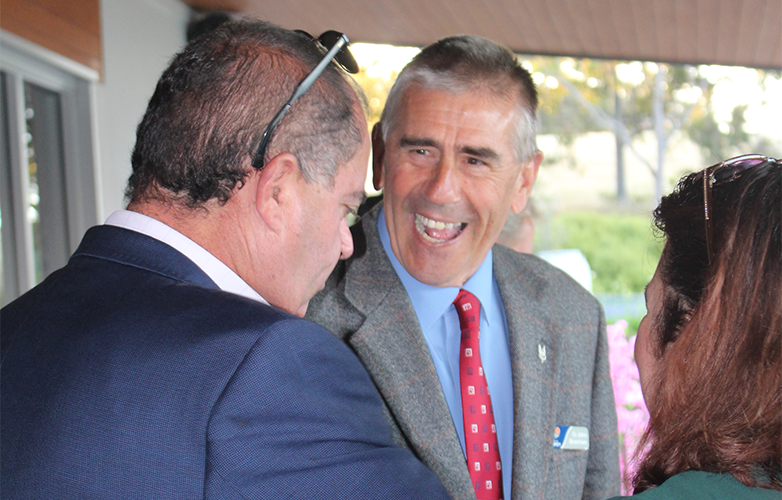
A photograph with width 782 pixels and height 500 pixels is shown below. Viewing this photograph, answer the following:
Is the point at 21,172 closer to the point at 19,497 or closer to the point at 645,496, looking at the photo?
the point at 19,497

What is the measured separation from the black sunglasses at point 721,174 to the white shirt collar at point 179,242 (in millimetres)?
805

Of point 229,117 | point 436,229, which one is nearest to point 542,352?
point 436,229

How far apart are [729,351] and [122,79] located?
154 inches

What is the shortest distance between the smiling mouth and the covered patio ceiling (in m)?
2.90

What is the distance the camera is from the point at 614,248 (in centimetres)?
1085

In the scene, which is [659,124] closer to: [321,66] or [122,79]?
[122,79]

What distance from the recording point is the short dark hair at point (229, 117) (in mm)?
1059

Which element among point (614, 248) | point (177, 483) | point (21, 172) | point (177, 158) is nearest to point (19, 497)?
point (177, 483)

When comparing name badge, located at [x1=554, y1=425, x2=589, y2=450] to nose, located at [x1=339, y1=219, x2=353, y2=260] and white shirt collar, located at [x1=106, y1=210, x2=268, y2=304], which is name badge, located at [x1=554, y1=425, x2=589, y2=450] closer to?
nose, located at [x1=339, y1=219, x2=353, y2=260]

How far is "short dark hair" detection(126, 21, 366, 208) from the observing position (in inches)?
41.7

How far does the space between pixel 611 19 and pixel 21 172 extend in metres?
3.93

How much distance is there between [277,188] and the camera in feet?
3.58

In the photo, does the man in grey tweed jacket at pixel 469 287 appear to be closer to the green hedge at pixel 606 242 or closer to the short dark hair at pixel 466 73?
the short dark hair at pixel 466 73

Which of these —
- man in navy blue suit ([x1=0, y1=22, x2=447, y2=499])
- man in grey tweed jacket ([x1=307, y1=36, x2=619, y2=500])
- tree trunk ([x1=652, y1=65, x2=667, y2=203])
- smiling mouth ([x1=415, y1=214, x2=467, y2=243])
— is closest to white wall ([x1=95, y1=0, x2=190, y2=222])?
man in grey tweed jacket ([x1=307, y1=36, x2=619, y2=500])
